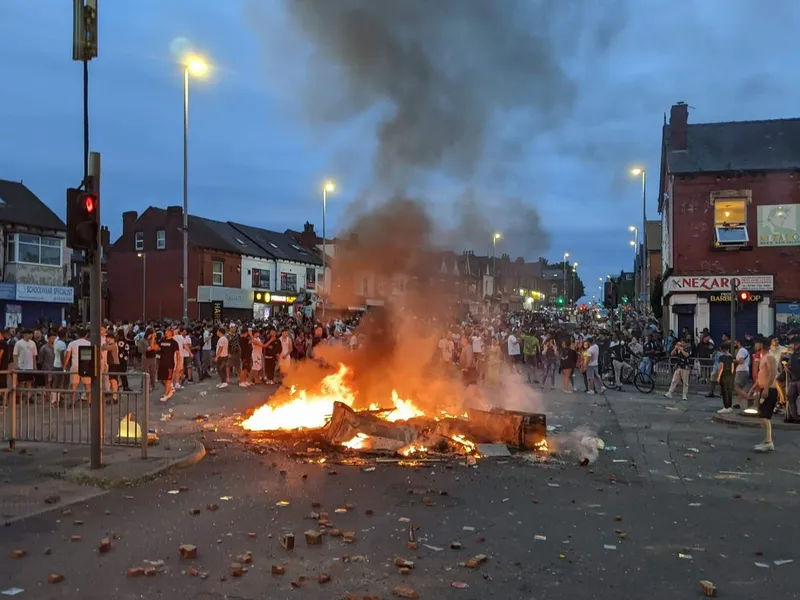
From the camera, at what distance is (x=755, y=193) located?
26859 mm

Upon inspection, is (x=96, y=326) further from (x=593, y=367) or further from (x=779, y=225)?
(x=779, y=225)

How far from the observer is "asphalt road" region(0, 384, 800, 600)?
15.2 ft

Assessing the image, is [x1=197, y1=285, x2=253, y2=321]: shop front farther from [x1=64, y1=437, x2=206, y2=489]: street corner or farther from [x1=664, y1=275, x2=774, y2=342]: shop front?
[x1=64, y1=437, x2=206, y2=489]: street corner

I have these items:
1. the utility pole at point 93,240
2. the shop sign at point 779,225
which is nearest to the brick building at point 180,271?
the shop sign at point 779,225

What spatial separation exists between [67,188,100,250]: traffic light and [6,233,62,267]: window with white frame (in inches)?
1065

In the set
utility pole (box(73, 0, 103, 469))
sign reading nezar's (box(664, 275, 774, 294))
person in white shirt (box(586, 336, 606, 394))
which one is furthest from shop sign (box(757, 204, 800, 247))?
utility pole (box(73, 0, 103, 469))

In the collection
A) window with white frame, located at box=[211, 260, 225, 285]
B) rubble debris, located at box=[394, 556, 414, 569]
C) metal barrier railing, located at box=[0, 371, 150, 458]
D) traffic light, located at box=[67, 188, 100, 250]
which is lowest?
rubble debris, located at box=[394, 556, 414, 569]

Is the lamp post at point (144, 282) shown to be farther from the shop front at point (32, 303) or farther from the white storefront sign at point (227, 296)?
the shop front at point (32, 303)

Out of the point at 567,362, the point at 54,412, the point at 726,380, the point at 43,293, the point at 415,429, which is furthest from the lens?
the point at 43,293

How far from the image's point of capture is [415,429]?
983 cm

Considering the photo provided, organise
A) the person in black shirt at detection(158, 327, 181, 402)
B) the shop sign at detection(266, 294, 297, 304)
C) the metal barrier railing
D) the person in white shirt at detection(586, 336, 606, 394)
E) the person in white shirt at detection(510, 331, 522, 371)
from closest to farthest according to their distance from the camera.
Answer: the metal barrier railing
the person in black shirt at detection(158, 327, 181, 402)
the person in white shirt at detection(586, 336, 606, 394)
the person in white shirt at detection(510, 331, 522, 371)
the shop sign at detection(266, 294, 297, 304)

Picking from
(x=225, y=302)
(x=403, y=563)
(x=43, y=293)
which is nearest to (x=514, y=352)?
(x=403, y=563)

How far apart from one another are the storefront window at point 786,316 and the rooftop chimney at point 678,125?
7.93m

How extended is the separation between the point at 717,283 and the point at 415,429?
2148cm
